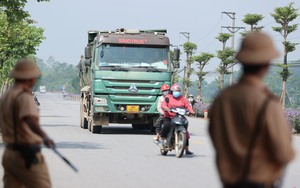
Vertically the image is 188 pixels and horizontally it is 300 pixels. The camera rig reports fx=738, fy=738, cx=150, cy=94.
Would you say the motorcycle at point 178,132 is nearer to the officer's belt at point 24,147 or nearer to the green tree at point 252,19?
the officer's belt at point 24,147

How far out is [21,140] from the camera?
6195mm

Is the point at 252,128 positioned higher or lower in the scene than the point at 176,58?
higher

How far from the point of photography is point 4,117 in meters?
6.33

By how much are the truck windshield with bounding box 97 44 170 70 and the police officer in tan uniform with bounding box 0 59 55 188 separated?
51.8ft

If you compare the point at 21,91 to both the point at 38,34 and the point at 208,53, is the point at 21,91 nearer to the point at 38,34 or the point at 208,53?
the point at 38,34

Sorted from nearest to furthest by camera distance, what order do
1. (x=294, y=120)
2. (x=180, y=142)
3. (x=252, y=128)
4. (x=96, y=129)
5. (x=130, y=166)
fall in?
(x=252, y=128) → (x=130, y=166) → (x=180, y=142) → (x=96, y=129) → (x=294, y=120)

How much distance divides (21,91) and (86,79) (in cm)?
2008

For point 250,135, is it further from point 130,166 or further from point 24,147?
point 130,166

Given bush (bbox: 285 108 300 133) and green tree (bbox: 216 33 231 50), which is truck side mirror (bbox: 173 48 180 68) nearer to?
bush (bbox: 285 108 300 133)

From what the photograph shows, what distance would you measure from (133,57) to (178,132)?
Result: 7167 millimetres

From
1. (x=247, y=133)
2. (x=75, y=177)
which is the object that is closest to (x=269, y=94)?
(x=247, y=133)

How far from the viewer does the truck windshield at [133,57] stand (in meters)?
22.2

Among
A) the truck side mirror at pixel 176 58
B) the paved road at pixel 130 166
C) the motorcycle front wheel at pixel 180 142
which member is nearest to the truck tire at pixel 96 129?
the paved road at pixel 130 166

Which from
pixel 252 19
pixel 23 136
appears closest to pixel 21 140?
pixel 23 136
